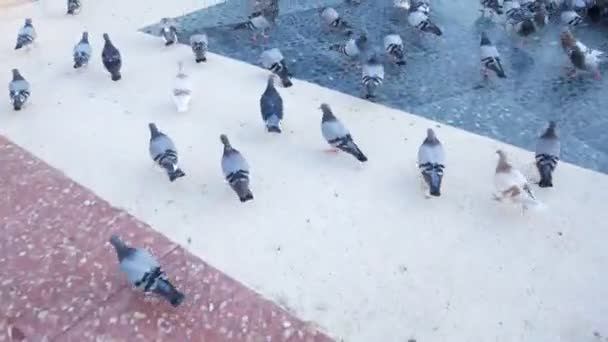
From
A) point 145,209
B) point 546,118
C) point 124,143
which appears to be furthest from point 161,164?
point 546,118

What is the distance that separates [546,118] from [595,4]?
271 centimetres

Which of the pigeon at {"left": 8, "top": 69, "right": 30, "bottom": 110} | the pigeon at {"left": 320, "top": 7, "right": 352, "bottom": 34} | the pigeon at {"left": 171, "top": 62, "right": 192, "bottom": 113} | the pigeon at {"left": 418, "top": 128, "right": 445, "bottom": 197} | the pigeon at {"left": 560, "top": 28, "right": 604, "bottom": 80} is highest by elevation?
the pigeon at {"left": 560, "top": 28, "right": 604, "bottom": 80}

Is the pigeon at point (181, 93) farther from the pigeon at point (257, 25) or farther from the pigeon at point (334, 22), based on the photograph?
the pigeon at point (334, 22)

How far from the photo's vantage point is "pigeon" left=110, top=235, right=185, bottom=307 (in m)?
3.27

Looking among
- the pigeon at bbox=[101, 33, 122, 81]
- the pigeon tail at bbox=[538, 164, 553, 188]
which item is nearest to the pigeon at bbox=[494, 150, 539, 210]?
the pigeon tail at bbox=[538, 164, 553, 188]

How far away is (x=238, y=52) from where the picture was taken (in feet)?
22.0

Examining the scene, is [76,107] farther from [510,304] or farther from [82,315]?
[510,304]

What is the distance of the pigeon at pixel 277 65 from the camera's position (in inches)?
230

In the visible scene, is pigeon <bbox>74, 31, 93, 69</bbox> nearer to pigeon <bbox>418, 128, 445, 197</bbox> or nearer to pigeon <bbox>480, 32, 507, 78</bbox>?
pigeon <bbox>418, 128, 445, 197</bbox>

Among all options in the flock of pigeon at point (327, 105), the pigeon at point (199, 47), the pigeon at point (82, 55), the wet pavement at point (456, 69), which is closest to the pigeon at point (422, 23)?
the flock of pigeon at point (327, 105)

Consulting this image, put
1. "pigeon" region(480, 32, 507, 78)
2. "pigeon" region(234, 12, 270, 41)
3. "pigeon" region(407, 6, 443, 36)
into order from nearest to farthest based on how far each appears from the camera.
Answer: "pigeon" region(480, 32, 507, 78) < "pigeon" region(407, 6, 443, 36) < "pigeon" region(234, 12, 270, 41)

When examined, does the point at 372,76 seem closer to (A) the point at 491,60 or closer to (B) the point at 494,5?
(A) the point at 491,60

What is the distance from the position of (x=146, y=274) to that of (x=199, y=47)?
3.59 meters

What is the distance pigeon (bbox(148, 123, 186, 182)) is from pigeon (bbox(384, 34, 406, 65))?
268 cm
